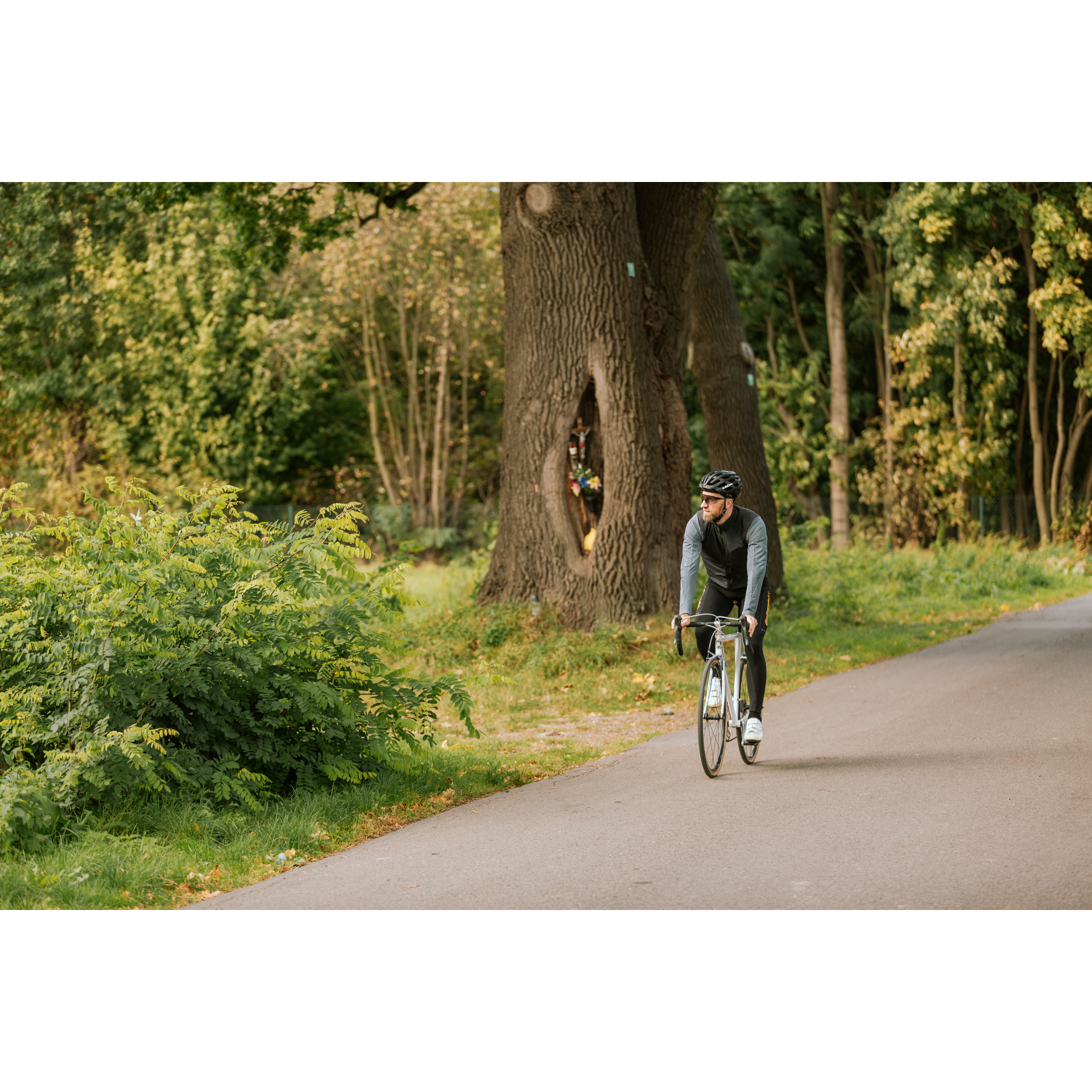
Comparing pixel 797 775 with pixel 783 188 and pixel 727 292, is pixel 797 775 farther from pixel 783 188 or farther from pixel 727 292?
pixel 783 188

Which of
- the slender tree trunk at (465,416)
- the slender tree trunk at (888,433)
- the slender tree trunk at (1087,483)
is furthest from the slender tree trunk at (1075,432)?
the slender tree trunk at (465,416)

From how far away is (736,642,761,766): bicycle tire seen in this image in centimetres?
859

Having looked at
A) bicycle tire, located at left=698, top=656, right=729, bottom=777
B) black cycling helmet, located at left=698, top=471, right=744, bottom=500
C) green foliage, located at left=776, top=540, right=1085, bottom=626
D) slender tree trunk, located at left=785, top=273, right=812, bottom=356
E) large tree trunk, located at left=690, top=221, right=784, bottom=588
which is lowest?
green foliage, located at left=776, top=540, right=1085, bottom=626

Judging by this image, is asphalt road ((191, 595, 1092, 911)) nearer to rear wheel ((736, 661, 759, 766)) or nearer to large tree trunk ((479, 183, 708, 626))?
rear wheel ((736, 661, 759, 766))

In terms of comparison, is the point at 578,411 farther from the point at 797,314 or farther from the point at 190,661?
the point at 797,314

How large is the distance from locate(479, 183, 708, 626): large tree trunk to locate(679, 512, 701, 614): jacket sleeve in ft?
18.4

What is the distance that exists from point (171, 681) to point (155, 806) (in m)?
0.74

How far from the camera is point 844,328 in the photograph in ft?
108

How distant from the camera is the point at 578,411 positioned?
14.5m

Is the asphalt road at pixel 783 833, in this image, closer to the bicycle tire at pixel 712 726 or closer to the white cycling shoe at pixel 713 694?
the bicycle tire at pixel 712 726

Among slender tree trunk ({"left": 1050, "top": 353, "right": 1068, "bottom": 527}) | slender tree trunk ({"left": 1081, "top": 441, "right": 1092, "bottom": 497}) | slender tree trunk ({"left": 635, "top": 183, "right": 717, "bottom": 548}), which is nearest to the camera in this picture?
slender tree trunk ({"left": 635, "top": 183, "right": 717, "bottom": 548})

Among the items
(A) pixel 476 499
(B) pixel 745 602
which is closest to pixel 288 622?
(B) pixel 745 602

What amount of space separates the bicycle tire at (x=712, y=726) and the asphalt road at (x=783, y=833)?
16 centimetres

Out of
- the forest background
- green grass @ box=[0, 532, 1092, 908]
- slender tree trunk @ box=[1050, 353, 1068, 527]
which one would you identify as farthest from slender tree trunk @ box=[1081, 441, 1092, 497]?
green grass @ box=[0, 532, 1092, 908]
